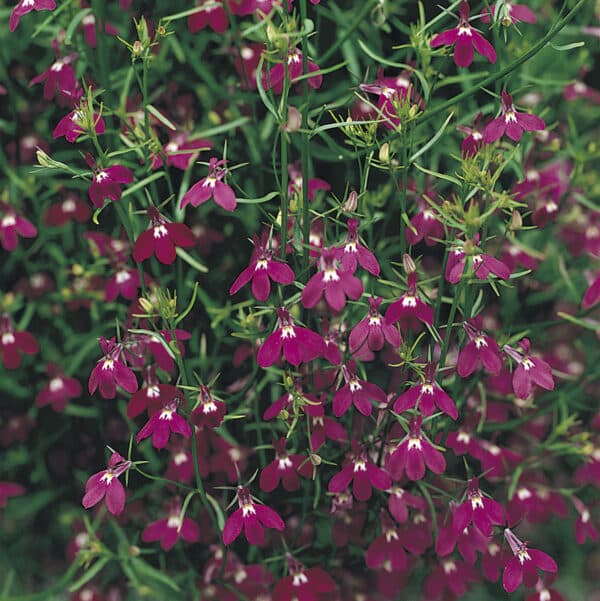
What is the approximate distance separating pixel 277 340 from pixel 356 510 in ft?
1.26

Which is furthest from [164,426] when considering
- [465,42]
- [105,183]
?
[465,42]

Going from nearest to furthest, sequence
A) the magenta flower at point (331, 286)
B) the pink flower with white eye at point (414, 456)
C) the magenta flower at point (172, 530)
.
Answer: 1. the magenta flower at point (331, 286)
2. the pink flower with white eye at point (414, 456)
3. the magenta flower at point (172, 530)

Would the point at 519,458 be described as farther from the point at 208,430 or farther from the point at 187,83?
the point at 187,83

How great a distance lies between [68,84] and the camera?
109 cm

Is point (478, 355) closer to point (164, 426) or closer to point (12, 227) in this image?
point (164, 426)

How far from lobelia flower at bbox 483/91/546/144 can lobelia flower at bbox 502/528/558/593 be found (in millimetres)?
436

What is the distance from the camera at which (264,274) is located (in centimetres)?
90

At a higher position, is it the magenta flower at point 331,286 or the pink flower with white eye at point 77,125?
the pink flower with white eye at point 77,125

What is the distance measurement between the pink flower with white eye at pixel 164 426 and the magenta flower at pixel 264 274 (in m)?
0.15

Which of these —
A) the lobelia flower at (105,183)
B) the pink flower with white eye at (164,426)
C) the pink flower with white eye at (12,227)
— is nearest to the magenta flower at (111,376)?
the pink flower with white eye at (164,426)

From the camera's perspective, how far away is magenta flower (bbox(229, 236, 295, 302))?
2.92 ft

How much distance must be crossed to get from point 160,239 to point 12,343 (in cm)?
39

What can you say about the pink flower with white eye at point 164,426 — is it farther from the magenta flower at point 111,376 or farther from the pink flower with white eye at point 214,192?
the pink flower with white eye at point 214,192

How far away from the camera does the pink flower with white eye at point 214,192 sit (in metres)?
0.89
